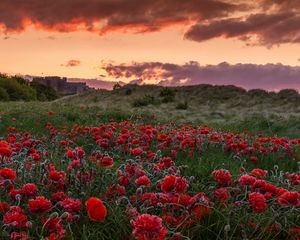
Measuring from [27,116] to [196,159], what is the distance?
1142cm

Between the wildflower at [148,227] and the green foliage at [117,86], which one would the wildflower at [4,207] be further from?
the green foliage at [117,86]

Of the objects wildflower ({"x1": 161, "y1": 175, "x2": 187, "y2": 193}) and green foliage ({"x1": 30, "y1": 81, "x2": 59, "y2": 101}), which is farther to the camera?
green foliage ({"x1": 30, "y1": 81, "x2": 59, "y2": 101})

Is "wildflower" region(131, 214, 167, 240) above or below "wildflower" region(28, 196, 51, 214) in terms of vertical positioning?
above

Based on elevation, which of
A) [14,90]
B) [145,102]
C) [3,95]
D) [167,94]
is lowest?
[3,95]

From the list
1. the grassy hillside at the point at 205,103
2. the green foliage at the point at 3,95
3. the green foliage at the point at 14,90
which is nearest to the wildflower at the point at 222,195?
the grassy hillside at the point at 205,103

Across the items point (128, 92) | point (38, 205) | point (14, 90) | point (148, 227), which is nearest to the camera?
point (148, 227)

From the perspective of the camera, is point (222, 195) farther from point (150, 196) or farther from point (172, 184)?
point (172, 184)

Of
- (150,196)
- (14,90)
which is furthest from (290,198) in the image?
(14,90)

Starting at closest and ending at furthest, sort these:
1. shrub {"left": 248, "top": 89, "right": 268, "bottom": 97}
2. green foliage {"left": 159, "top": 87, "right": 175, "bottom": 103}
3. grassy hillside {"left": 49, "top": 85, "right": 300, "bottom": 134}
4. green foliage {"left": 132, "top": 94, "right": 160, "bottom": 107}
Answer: grassy hillside {"left": 49, "top": 85, "right": 300, "bottom": 134} < green foliage {"left": 132, "top": 94, "right": 160, "bottom": 107} < green foliage {"left": 159, "top": 87, "right": 175, "bottom": 103} < shrub {"left": 248, "top": 89, "right": 268, "bottom": 97}

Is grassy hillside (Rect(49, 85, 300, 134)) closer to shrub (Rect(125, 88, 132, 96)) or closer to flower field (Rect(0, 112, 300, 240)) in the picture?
shrub (Rect(125, 88, 132, 96))

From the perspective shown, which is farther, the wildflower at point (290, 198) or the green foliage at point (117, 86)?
the green foliage at point (117, 86)

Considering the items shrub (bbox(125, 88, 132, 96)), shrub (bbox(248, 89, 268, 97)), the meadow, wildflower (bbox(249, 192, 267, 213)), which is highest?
wildflower (bbox(249, 192, 267, 213))

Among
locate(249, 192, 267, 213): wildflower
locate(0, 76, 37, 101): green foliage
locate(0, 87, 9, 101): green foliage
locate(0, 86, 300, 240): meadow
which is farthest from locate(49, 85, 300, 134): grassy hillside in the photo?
locate(249, 192, 267, 213): wildflower

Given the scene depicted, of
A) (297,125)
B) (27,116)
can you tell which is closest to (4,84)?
(27,116)
